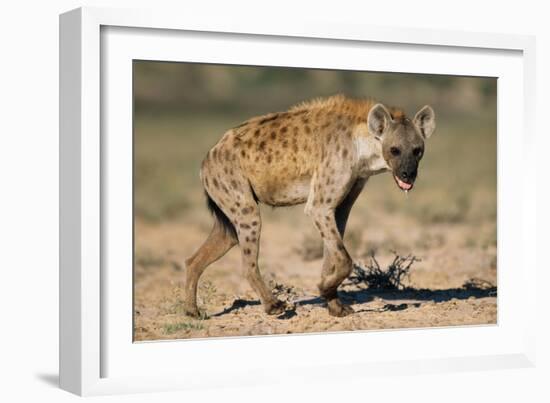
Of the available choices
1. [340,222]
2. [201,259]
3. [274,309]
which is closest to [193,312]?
[201,259]

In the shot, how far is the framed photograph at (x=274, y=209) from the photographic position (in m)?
8.79

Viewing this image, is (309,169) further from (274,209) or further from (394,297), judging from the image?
(394,297)

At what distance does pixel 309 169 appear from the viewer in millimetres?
10156

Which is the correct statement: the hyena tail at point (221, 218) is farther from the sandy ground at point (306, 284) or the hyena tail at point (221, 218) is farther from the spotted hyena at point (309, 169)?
the sandy ground at point (306, 284)

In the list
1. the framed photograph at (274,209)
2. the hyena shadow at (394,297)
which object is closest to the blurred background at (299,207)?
the framed photograph at (274,209)

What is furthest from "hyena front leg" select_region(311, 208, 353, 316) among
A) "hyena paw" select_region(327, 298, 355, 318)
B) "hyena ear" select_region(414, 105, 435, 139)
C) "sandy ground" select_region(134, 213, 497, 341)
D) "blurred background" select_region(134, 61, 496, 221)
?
"blurred background" select_region(134, 61, 496, 221)

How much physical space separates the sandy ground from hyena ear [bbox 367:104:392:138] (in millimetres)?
1640

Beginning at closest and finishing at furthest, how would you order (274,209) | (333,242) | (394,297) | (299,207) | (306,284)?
(333,242)
(274,209)
(394,297)
(306,284)
(299,207)

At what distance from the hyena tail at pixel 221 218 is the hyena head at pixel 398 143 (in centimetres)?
147

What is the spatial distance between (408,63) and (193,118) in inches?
364

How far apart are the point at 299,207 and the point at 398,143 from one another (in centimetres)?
730

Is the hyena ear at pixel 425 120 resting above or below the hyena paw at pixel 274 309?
above

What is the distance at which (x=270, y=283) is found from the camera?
11.8 metres

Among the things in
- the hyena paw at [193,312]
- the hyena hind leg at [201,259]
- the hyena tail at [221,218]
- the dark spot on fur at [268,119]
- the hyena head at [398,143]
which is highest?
the dark spot on fur at [268,119]
